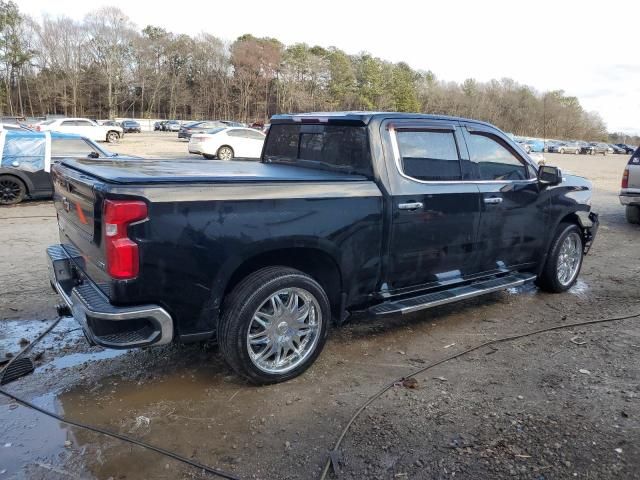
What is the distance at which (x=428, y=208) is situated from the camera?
420cm

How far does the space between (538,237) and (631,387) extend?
192 centimetres

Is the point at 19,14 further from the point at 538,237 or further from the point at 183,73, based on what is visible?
the point at 538,237

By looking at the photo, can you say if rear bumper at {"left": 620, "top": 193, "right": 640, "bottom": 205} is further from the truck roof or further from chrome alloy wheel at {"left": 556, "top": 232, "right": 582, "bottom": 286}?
the truck roof

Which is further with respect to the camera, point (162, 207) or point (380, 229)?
point (380, 229)

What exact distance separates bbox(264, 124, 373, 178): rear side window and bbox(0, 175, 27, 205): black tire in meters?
7.80

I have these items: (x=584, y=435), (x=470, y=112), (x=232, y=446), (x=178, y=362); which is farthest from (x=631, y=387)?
(x=470, y=112)

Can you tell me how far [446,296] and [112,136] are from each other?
3467 cm

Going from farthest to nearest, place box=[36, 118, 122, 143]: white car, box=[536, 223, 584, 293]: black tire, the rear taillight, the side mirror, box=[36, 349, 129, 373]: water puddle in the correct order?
1. box=[36, 118, 122, 143]: white car
2. box=[536, 223, 584, 293]: black tire
3. the side mirror
4. box=[36, 349, 129, 373]: water puddle
5. the rear taillight

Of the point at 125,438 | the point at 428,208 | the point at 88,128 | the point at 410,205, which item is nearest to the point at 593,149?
the point at 88,128

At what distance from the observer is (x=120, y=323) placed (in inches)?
120

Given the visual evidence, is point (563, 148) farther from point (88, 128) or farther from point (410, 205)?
point (410, 205)

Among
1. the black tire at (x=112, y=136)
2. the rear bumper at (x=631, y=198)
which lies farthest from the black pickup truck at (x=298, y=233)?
the black tire at (x=112, y=136)

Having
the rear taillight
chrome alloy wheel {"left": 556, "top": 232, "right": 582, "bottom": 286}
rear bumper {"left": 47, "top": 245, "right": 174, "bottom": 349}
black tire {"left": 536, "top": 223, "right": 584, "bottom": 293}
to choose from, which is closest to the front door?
black tire {"left": 536, "top": 223, "right": 584, "bottom": 293}

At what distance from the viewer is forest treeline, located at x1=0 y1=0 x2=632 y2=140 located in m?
74.2
